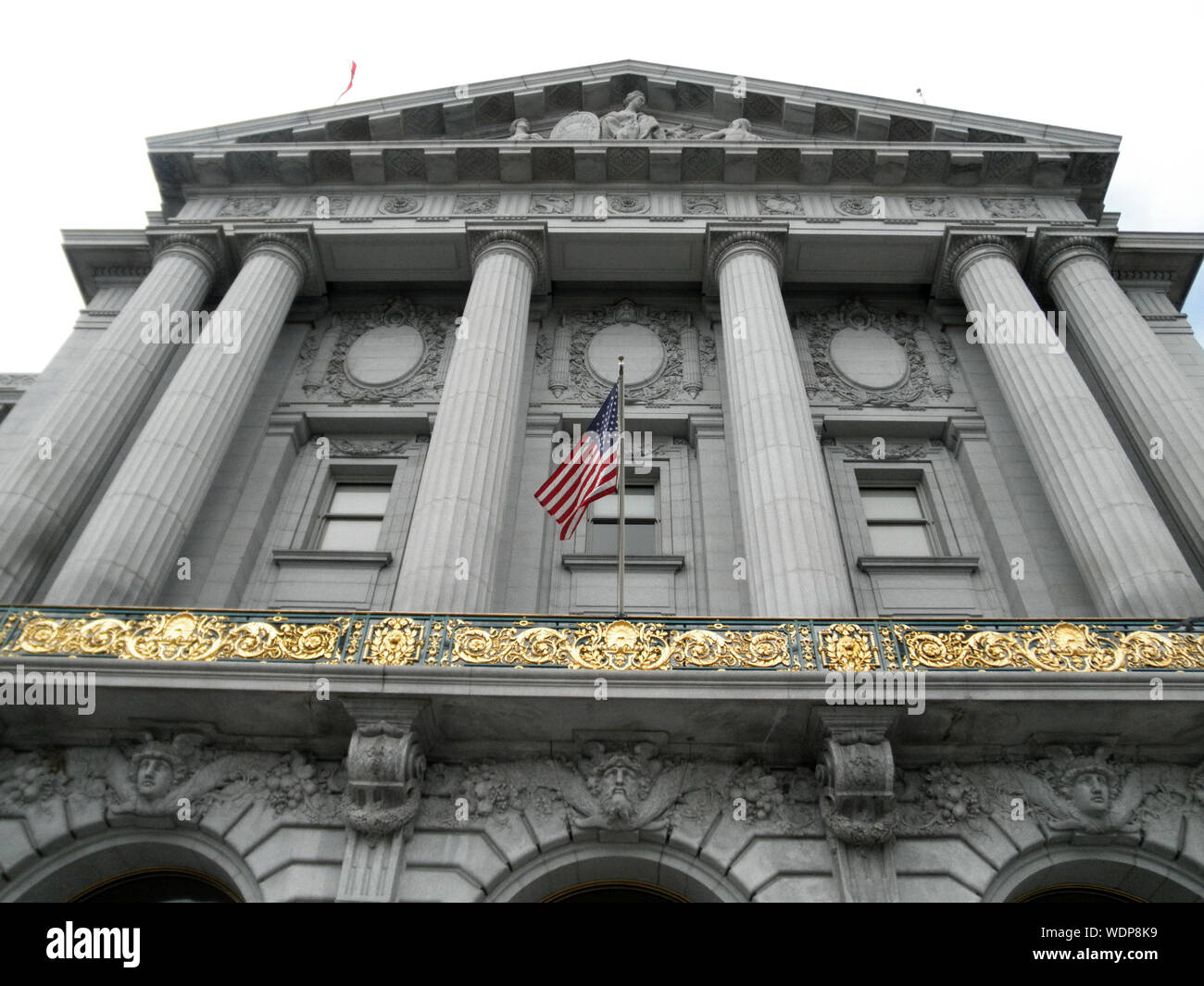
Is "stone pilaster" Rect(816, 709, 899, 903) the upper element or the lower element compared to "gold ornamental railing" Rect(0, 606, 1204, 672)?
lower

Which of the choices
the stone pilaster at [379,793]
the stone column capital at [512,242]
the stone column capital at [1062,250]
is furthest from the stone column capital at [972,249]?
the stone pilaster at [379,793]

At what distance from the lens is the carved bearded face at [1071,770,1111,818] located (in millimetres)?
11125

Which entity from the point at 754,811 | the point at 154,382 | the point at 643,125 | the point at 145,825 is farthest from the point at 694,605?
the point at 643,125

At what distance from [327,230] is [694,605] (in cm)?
1232

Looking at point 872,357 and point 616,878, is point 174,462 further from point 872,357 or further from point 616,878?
point 872,357

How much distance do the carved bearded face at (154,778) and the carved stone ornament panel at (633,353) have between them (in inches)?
438

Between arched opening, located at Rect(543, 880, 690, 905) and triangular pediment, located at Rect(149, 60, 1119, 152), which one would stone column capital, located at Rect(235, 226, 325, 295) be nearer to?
triangular pediment, located at Rect(149, 60, 1119, 152)

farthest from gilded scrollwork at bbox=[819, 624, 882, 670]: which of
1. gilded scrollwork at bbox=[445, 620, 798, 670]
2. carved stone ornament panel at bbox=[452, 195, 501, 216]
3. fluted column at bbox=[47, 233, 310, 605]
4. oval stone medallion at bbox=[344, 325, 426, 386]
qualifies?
carved stone ornament panel at bbox=[452, 195, 501, 216]

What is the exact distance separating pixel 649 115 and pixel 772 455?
1268 cm

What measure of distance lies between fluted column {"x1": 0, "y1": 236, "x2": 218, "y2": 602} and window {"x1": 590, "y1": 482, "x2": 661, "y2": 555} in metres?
8.97

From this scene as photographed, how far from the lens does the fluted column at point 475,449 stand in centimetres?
1384

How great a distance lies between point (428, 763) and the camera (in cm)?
1178

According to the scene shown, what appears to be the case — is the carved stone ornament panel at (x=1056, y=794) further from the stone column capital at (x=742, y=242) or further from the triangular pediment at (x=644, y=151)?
the triangular pediment at (x=644, y=151)
